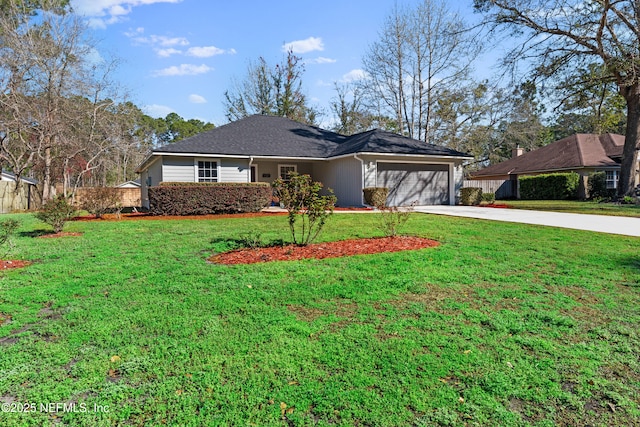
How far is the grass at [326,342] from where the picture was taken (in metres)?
2.08

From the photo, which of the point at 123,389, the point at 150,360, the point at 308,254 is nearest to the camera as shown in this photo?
the point at 123,389

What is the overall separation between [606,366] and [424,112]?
2965cm

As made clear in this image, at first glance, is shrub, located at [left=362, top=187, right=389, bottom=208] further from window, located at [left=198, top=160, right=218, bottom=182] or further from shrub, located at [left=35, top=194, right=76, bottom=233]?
shrub, located at [left=35, top=194, right=76, bottom=233]

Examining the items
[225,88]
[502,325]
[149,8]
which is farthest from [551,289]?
[225,88]

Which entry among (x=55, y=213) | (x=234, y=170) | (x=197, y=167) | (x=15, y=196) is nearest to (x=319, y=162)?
(x=234, y=170)

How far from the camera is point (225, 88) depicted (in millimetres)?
33094

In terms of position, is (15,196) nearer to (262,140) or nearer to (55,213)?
(262,140)

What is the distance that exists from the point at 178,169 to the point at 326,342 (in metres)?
13.8

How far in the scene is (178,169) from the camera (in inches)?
586

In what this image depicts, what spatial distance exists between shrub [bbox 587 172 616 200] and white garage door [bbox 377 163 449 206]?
35.3ft

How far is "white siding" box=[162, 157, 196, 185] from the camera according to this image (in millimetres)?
14688

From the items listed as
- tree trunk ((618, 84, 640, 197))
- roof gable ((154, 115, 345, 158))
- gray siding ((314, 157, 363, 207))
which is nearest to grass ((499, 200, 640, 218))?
tree trunk ((618, 84, 640, 197))

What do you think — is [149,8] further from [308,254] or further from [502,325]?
[502,325]

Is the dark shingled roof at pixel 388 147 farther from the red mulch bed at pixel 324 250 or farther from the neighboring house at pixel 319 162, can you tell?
the red mulch bed at pixel 324 250
